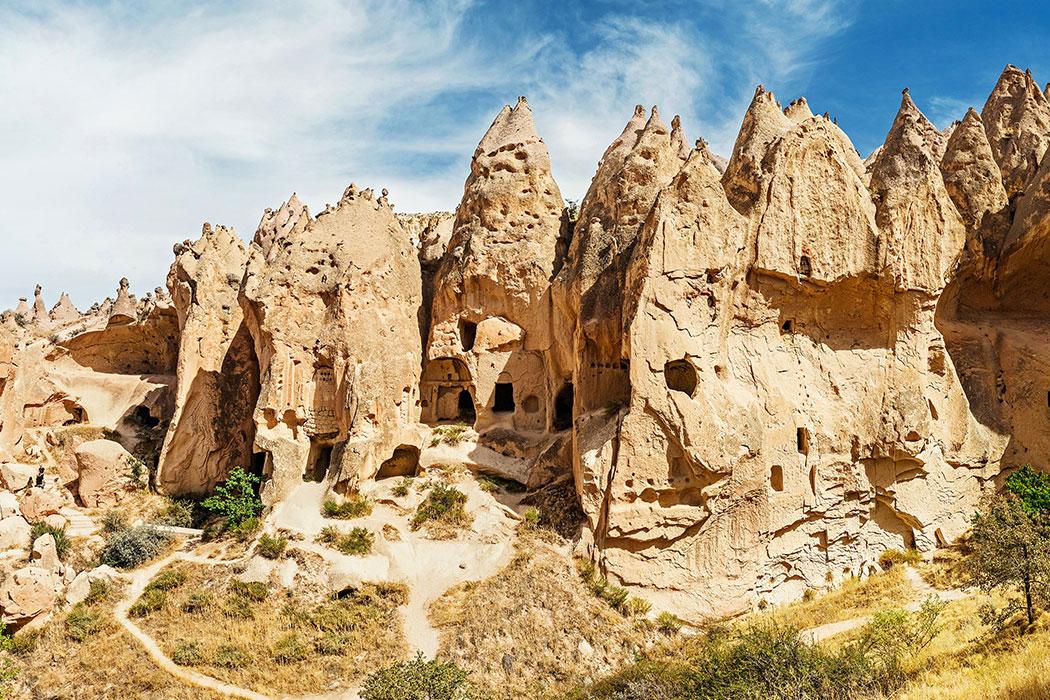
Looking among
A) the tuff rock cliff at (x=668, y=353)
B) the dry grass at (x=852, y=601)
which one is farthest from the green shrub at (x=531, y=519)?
the dry grass at (x=852, y=601)

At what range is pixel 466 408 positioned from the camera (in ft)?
82.1

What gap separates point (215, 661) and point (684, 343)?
12606mm

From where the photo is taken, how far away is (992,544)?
1437 cm

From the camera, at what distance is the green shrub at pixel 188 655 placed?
15438 mm

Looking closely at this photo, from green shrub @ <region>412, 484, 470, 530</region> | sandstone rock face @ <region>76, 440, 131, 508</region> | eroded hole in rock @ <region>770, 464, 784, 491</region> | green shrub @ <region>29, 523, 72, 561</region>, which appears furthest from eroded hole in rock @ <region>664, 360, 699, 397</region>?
sandstone rock face @ <region>76, 440, 131, 508</region>

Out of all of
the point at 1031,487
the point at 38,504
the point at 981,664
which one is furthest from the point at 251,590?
the point at 1031,487

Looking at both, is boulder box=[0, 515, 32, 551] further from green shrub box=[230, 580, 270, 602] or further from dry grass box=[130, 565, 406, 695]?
green shrub box=[230, 580, 270, 602]

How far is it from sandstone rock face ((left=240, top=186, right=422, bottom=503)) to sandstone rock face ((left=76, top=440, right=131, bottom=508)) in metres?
5.78

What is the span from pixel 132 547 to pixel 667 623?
14.3 metres

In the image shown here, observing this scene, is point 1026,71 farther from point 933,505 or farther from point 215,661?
point 215,661

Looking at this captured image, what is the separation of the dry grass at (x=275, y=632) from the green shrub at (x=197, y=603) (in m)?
0.02

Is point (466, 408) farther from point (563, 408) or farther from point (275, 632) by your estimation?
point (275, 632)

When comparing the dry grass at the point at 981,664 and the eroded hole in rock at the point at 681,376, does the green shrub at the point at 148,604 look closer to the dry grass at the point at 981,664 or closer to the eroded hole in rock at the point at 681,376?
the eroded hole in rock at the point at 681,376

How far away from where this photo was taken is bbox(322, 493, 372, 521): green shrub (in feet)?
65.7
